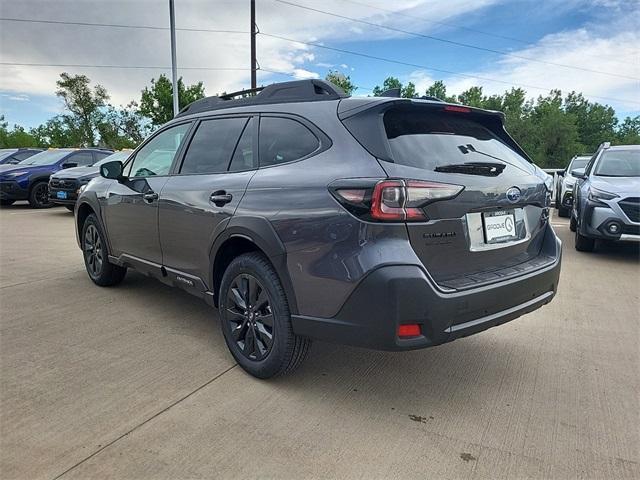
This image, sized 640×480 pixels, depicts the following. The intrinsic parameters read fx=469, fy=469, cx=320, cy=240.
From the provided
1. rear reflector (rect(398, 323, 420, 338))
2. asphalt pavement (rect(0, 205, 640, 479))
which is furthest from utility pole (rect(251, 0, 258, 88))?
rear reflector (rect(398, 323, 420, 338))

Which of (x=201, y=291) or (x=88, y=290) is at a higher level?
(x=201, y=291)

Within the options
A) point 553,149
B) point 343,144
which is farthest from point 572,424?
point 553,149

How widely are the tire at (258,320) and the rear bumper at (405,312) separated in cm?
14

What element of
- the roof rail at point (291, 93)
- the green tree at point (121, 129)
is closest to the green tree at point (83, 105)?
the green tree at point (121, 129)

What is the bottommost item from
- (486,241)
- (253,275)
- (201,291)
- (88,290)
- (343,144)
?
(88,290)

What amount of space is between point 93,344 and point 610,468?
330cm

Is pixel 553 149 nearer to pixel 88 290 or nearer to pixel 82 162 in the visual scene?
pixel 82 162

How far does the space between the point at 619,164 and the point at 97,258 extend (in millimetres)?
7513

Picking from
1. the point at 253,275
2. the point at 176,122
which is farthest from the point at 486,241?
the point at 176,122

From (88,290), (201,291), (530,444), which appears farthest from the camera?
(88,290)

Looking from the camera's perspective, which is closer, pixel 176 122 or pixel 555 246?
pixel 555 246

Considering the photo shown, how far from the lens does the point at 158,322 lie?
13.1 ft

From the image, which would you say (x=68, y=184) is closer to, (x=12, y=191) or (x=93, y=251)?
(x=12, y=191)

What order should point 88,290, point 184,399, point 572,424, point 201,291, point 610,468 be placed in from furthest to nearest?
point 88,290, point 201,291, point 184,399, point 572,424, point 610,468
